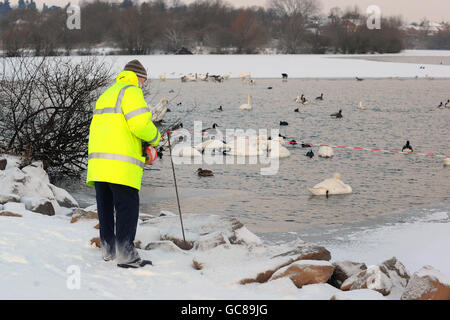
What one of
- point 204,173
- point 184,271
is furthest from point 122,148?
point 204,173

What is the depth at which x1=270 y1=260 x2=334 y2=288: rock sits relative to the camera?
4.38 metres

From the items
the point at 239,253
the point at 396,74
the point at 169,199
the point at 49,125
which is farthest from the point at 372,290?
the point at 396,74

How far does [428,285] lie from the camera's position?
158 inches

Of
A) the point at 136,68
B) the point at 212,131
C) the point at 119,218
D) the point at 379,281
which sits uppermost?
the point at 136,68

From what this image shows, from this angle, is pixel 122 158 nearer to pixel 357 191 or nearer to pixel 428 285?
pixel 428 285

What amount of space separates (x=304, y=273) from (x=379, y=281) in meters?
0.54

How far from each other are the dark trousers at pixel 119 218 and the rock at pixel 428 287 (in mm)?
2029

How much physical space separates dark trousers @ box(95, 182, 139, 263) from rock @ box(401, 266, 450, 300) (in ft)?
6.66

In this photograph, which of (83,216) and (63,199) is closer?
(83,216)

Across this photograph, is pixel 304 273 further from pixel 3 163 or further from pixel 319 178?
pixel 319 178

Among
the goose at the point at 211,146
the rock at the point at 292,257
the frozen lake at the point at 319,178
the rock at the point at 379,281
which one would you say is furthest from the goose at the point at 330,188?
the rock at the point at 379,281

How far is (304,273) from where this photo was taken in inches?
173

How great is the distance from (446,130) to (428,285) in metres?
13.8

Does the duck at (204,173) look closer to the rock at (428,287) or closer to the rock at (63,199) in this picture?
the rock at (63,199)
